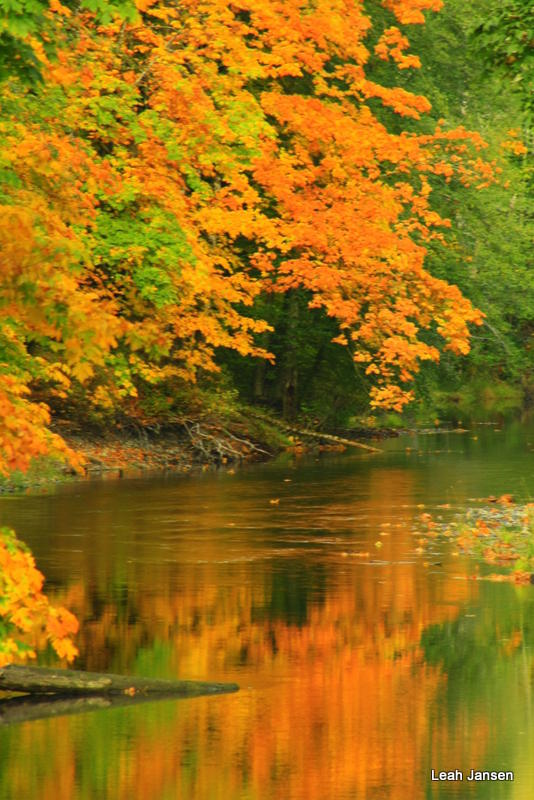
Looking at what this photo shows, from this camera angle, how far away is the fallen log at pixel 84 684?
45.4 ft

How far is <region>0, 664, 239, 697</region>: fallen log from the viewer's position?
45.4ft

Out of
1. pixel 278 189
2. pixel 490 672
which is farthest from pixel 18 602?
pixel 278 189

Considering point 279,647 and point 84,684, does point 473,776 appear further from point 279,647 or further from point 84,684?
point 279,647

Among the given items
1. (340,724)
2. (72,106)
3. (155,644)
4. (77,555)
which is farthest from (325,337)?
(340,724)

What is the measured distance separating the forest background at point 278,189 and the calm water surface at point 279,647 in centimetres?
366

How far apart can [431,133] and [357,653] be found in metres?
25.1

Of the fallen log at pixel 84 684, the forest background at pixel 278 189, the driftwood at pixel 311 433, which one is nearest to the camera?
the fallen log at pixel 84 684

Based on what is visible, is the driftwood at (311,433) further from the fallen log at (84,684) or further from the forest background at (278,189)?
the fallen log at (84,684)

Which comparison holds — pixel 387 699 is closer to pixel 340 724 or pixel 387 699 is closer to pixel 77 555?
pixel 340 724

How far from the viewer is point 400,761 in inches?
462

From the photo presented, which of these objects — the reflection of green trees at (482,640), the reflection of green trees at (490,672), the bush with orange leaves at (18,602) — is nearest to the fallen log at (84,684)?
the bush with orange leaves at (18,602)

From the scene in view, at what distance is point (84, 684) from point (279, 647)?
275 cm

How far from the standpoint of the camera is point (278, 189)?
34812mm

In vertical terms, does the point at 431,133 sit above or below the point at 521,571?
above
